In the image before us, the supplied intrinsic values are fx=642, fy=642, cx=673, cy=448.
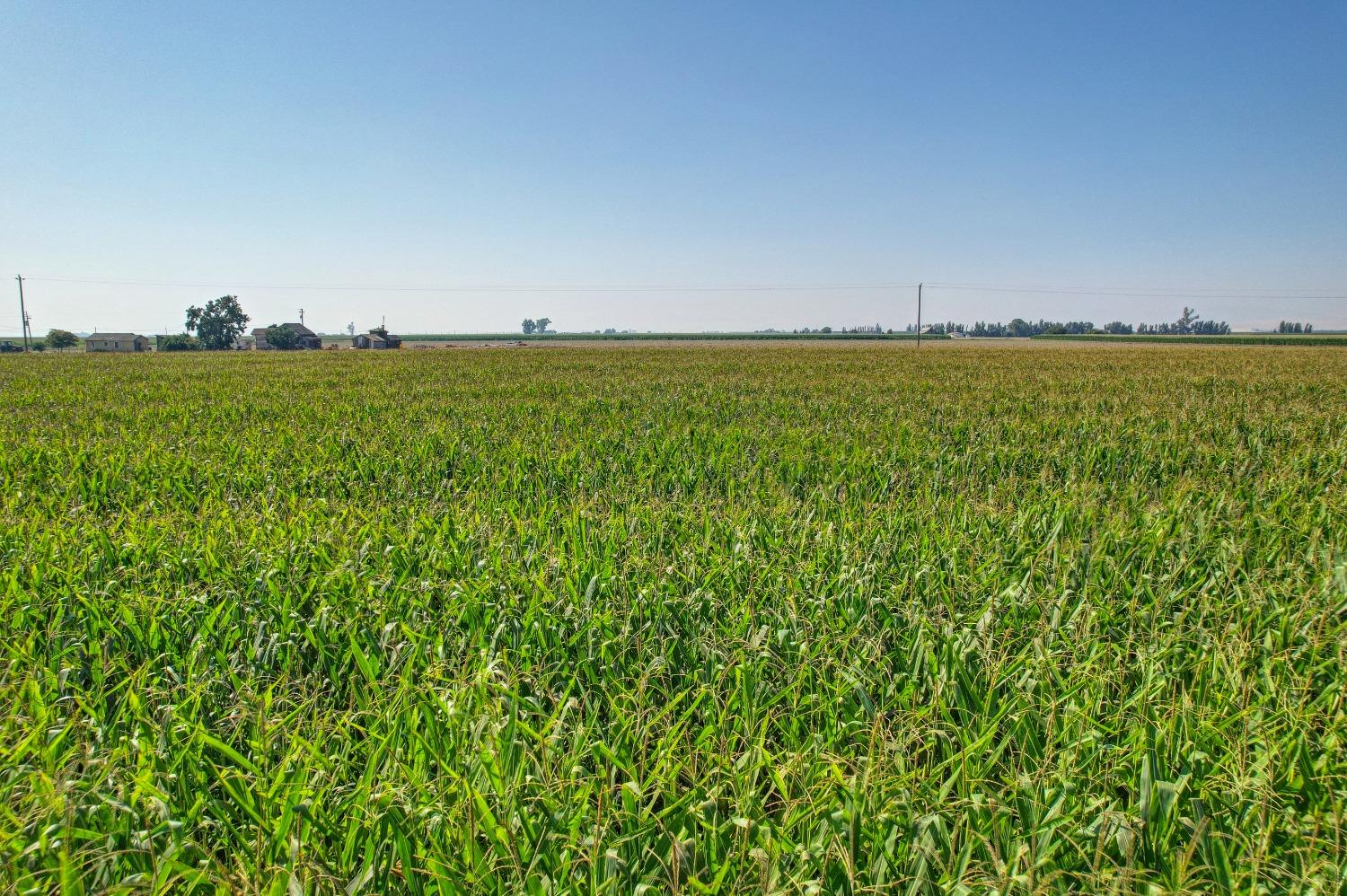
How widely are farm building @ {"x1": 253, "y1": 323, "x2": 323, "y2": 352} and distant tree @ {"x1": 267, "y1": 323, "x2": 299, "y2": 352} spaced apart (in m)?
0.95

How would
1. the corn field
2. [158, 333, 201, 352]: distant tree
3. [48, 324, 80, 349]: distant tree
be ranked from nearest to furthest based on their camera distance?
the corn field
[158, 333, 201, 352]: distant tree
[48, 324, 80, 349]: distant tree

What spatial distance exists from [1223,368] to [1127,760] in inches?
1518

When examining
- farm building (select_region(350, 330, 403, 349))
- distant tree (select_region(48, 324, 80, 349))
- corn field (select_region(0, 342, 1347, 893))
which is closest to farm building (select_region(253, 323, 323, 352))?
farm building (select_region(350, 330, 403, 349))

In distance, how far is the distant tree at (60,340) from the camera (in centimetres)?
11638

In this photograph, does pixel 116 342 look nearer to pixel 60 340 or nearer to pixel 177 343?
pixel 60 340

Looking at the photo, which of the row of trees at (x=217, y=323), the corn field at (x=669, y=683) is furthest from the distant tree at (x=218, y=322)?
the corn field at (x=669, y=683)

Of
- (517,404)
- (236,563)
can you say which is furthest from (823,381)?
(236,563)

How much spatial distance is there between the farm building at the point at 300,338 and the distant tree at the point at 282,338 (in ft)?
3.11

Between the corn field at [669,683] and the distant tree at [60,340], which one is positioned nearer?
the corn field at [669,683]

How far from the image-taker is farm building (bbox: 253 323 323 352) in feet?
403

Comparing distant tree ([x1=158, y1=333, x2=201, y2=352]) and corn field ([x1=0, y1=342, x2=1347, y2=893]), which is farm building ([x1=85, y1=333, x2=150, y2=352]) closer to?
distant tree ([x1=158, y1=333, x2=201, y2=352])

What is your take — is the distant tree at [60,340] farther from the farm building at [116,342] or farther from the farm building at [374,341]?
the farm building at [374,341]

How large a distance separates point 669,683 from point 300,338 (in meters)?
143

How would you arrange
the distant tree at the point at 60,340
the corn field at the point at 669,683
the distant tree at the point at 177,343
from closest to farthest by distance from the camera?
1. the corn field at the point at 669,683
2. the distant tree at the point at 177,343
3. the distant tree at the point at 60,340
